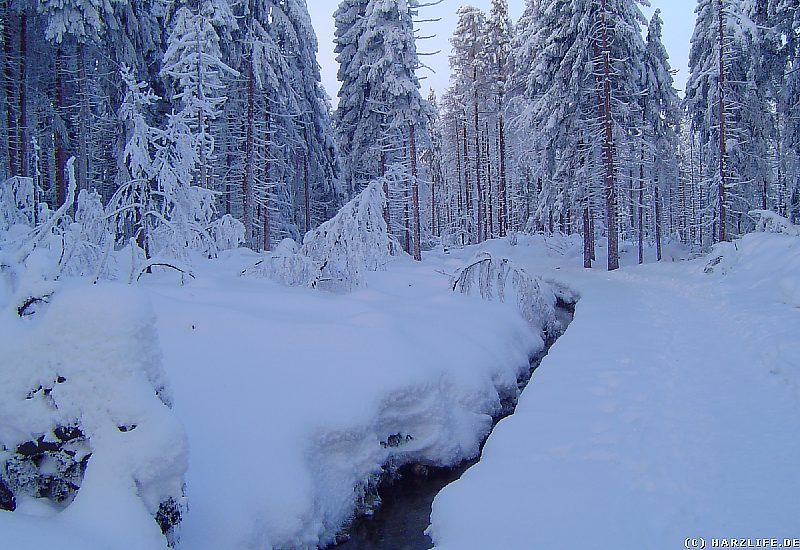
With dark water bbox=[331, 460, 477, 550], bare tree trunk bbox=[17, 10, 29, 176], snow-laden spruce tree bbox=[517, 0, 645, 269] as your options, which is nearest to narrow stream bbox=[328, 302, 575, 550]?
dark water bbox=[331, 460, 477, 550]

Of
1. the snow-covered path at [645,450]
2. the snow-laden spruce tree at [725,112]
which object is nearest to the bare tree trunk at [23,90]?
the snow-covered path at [645,450]

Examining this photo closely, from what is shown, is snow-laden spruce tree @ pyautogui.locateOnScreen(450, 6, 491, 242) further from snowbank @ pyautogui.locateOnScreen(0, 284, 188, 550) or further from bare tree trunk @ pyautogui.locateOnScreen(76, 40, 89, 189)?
snowbank @ pyautogui.locateOnScreen(0, 284, 188, 550)

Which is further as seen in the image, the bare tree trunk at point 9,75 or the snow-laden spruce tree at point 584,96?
the snow-laden spruce tree at point 584,96

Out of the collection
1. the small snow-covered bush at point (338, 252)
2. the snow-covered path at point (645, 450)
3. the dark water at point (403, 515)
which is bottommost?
the dark water at point (403, 515)

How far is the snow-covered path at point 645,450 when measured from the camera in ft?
12.8

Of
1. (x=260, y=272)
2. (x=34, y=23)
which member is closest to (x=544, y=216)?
(x=260, y=272)

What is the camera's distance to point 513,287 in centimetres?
1340

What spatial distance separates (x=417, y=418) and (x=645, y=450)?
3.01 meters

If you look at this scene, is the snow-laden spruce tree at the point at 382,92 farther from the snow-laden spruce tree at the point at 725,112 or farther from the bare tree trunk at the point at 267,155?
the snow-laden spruce tree at the point at 725,112

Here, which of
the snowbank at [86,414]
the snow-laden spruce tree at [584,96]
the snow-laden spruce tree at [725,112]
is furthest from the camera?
the snow-laden spruce tree at [584,96]

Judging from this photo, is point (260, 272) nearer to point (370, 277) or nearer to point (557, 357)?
point (370, 277)

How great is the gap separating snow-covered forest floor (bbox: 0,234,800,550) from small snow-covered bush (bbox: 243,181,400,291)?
23.1 inches

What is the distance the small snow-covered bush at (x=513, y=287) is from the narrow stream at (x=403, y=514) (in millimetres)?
6129

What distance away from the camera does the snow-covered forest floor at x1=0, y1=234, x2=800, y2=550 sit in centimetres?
381
